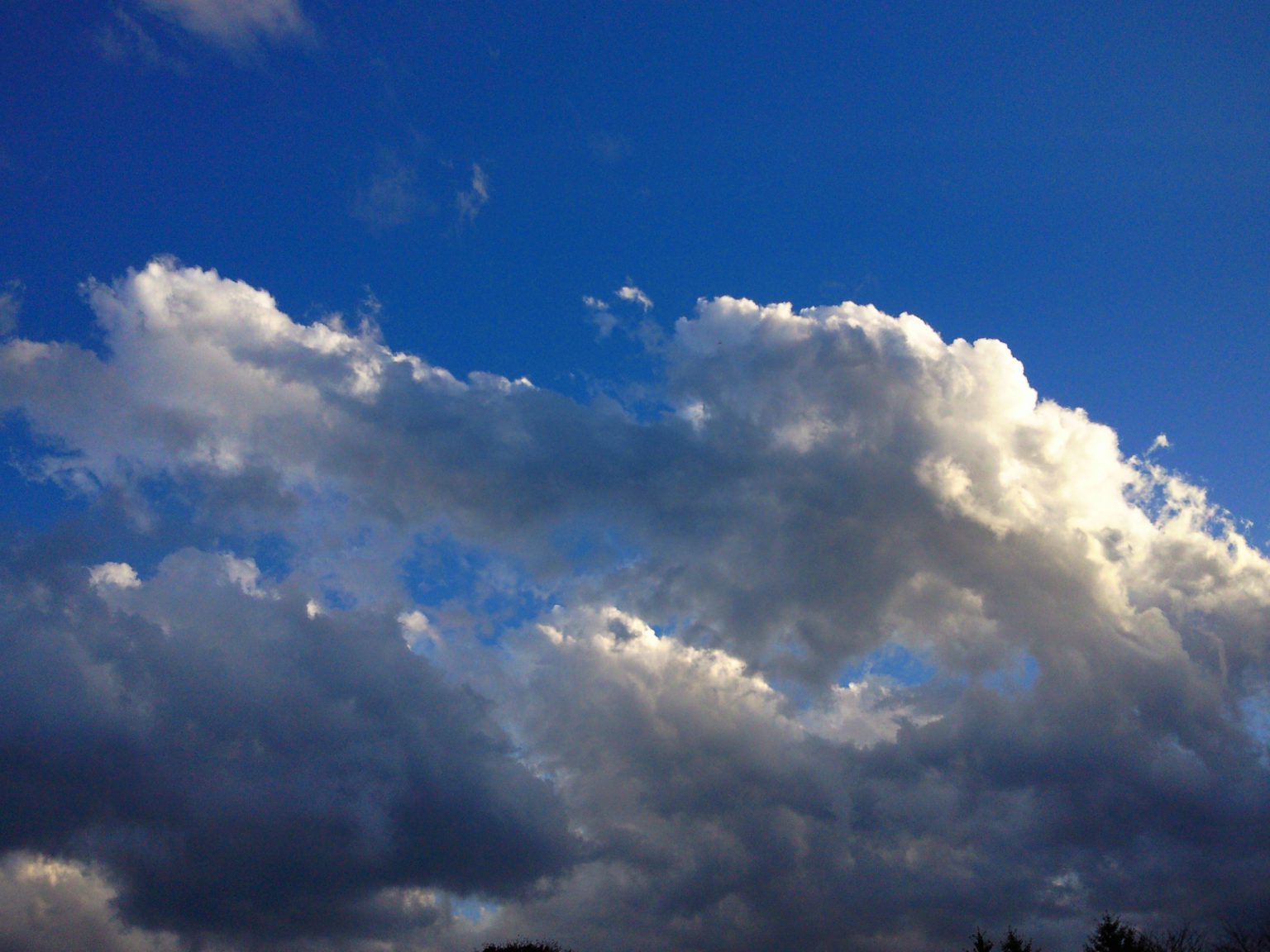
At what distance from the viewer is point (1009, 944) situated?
90250 mm

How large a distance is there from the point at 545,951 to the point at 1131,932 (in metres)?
63.8

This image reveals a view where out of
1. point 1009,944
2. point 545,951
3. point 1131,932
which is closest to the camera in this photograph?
point 1131,932

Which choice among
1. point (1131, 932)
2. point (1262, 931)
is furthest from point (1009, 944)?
point (1262, 931)

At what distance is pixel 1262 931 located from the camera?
8131cm

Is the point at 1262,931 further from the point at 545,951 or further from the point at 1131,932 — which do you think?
the point at 545,951

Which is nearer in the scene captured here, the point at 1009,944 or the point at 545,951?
the point at 1009,944

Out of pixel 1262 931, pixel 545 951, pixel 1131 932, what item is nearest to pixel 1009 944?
pixel 1131 932

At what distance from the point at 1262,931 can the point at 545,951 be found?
74288mm

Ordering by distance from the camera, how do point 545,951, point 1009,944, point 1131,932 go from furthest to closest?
point 545,951
point 1009,944
point 1131,932

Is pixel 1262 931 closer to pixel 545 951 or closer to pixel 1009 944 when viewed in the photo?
pixel 1009 944

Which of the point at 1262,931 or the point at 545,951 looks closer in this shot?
the point at 1262,931

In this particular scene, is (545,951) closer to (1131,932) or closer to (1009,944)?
(1009,944)

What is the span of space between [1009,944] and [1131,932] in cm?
1356

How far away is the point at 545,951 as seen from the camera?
108m
